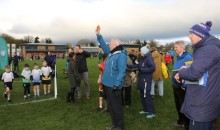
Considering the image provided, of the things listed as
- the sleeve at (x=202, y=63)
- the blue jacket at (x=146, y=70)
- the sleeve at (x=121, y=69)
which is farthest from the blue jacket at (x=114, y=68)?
the sleeve at (x=202, y=63)

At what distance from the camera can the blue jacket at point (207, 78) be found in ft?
13.5

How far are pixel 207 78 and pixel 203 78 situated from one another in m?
0.05

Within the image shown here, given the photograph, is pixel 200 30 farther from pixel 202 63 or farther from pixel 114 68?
pixel 114 68

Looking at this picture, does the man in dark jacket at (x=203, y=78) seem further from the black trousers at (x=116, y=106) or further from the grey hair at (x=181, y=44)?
the black trousers at (x=116, y=106)

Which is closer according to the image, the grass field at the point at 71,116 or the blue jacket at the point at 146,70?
the grass field at the point at 71,116

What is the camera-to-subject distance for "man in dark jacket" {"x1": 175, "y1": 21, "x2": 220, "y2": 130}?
4121mm

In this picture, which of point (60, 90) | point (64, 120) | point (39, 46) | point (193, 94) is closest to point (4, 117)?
point (64, 120)

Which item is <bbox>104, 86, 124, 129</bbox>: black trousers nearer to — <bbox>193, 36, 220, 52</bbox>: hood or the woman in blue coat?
the woman in blue coat

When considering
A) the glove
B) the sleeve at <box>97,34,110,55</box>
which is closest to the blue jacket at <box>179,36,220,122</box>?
the glove

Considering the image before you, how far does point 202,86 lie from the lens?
421 cm

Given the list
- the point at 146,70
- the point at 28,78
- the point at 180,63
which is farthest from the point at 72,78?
the point at 180,63

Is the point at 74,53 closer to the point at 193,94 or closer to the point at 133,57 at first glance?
A: the point at 133,57

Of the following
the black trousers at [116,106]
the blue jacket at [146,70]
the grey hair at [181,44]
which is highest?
the grey hair at [181,44]

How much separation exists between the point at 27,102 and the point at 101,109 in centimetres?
339
